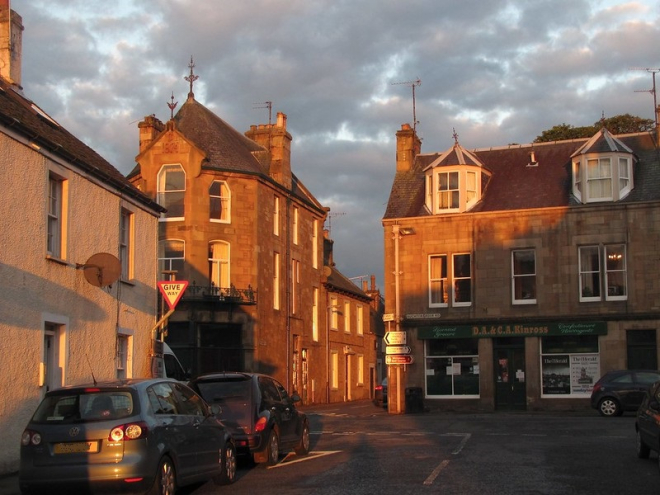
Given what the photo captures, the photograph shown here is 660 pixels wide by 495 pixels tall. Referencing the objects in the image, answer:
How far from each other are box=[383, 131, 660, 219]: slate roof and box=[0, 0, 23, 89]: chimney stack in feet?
65.1

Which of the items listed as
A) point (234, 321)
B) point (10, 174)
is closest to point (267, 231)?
point (234, 321)

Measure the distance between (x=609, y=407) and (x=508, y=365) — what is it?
659 centimetres

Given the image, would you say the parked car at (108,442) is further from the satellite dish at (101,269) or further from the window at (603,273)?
the window at (603,273)

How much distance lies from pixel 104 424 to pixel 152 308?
11.2 meters

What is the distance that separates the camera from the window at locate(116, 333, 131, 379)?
66.1 ft

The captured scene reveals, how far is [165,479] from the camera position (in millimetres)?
11664

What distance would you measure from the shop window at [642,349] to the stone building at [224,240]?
50.3 ft

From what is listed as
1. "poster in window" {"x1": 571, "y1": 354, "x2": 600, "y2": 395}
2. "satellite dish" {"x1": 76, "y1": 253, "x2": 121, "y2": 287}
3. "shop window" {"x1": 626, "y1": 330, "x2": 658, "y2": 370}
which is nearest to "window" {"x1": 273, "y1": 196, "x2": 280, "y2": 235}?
"poster in window" {"x1": 571, "y1": 354, "x2": 600, "y2": 395}

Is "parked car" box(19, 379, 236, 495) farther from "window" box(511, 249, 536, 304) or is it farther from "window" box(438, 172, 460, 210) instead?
"window" box(438, 172, 460, 210)

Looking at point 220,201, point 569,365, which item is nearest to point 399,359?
point 569,365

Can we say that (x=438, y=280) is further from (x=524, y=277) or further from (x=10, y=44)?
(x=10, y=44)

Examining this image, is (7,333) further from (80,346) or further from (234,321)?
(234,321)

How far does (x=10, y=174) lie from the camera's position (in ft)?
50.9

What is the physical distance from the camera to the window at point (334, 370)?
167 feet
